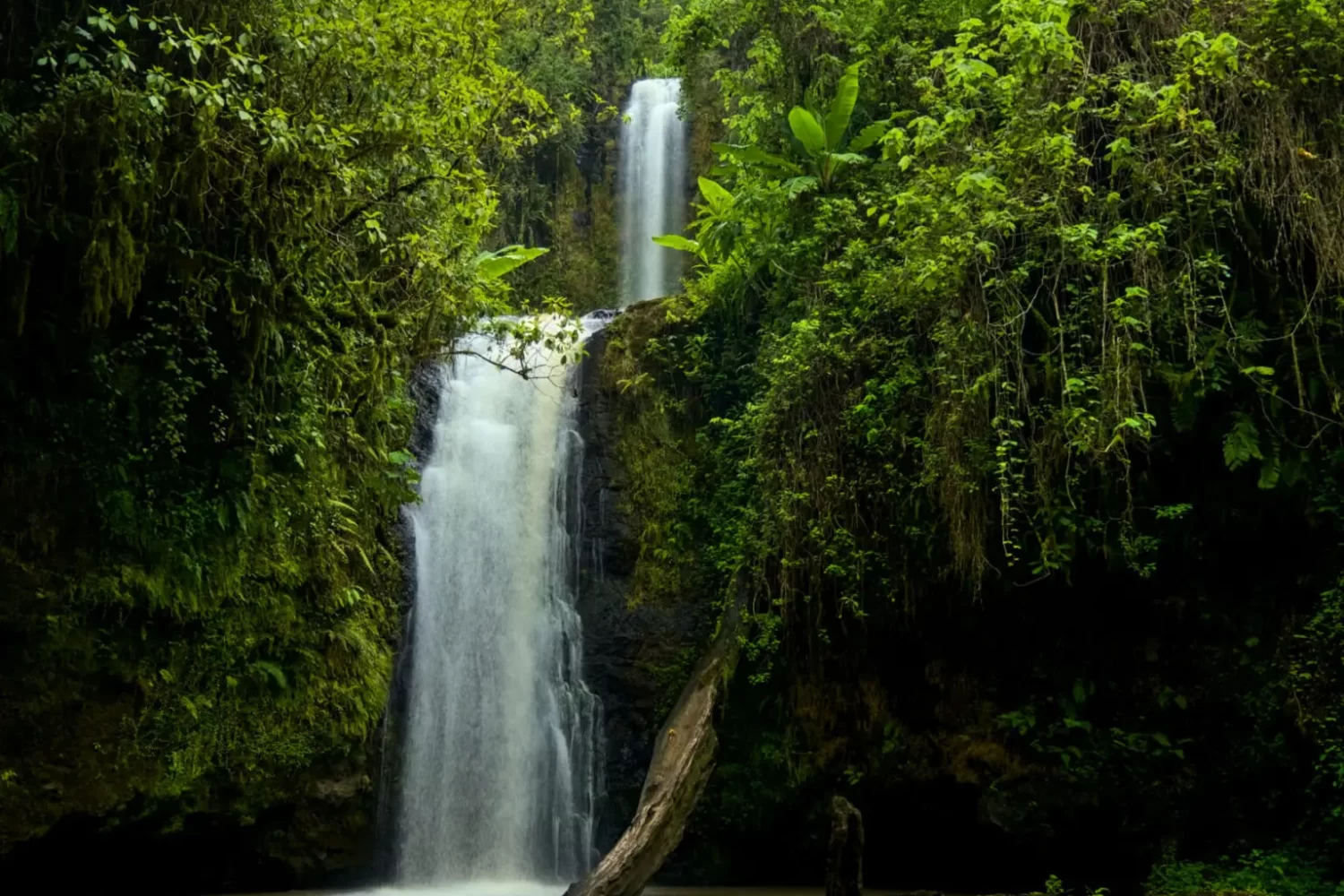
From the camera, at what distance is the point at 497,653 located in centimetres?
1033

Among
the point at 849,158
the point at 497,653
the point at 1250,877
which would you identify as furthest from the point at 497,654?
the point at 1250,877

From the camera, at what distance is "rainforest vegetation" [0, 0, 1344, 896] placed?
5.67 metres

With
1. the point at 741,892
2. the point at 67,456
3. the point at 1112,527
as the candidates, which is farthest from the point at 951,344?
the point at 67,456

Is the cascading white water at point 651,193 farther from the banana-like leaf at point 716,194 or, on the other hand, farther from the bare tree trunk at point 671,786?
the bare tree trunk at point 671,786

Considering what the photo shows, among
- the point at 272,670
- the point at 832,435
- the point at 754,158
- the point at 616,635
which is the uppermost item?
the point at 754,158

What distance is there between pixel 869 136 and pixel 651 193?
Result: 888 cm

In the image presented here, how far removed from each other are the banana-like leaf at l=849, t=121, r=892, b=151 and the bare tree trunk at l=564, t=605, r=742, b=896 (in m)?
4.46

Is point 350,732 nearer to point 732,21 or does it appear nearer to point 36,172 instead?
point 36,172

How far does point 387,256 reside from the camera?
6.66 m

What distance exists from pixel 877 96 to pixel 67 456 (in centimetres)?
767

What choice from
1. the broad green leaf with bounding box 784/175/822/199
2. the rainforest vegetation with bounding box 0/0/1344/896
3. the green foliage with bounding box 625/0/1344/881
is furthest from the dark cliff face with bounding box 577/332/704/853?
the broad green leaf with bounding box 784/175/822/199

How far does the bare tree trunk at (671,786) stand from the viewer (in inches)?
247

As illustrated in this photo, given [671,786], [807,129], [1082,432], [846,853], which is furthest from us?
[807,129]

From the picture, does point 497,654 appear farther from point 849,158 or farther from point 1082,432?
point 1082,432
